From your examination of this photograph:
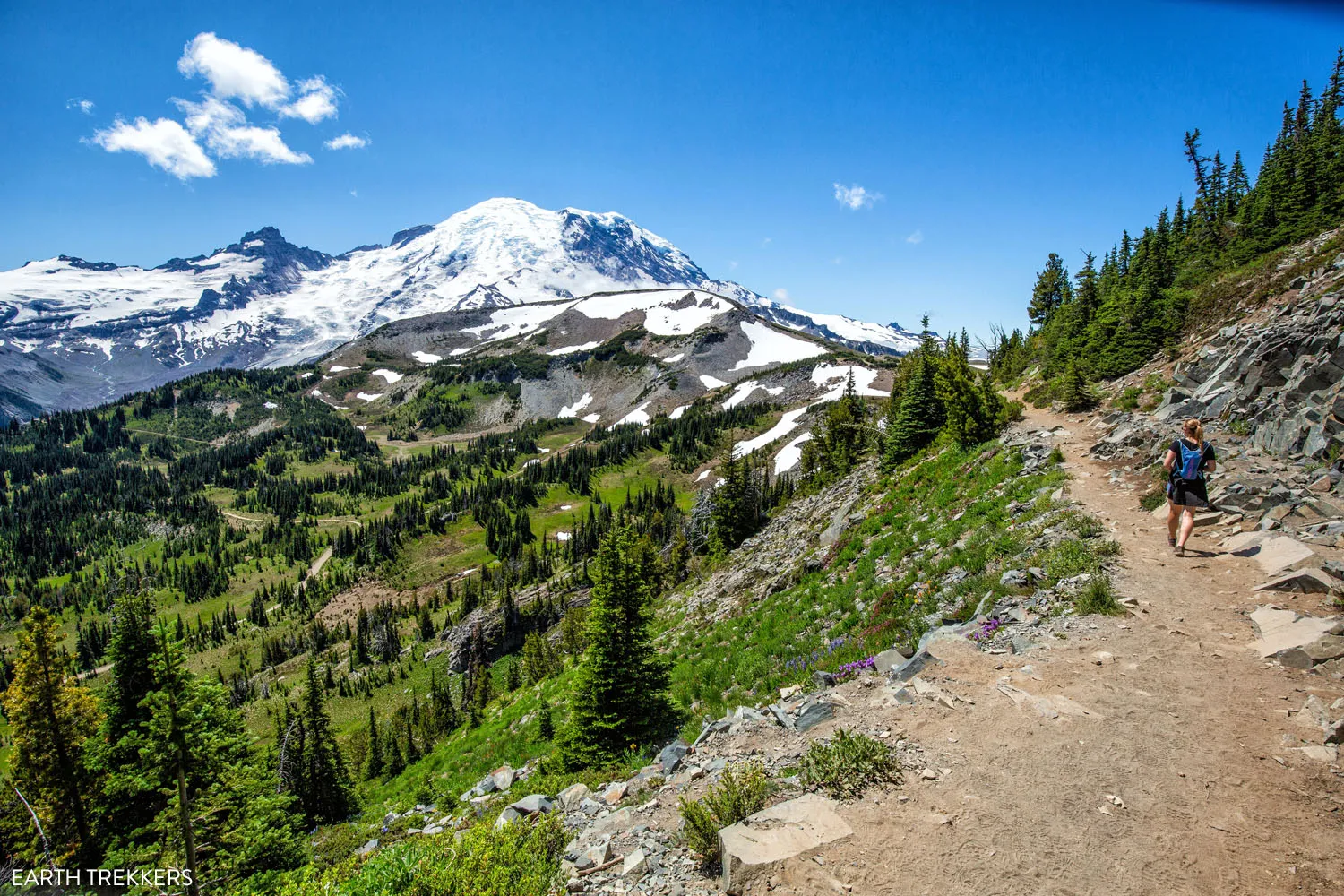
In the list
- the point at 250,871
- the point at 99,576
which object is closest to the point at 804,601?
the point at 250,871

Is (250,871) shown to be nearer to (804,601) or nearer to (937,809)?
(804,601)

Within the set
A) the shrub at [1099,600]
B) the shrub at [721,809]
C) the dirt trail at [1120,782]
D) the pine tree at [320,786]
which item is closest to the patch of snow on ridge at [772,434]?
the pine tree at [320,786]

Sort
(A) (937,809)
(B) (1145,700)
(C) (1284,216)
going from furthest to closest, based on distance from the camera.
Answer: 1. (C) (1284,216)
2. (B) (1145,700)
3. (A) (937,809)

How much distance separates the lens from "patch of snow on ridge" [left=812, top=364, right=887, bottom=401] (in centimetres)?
16600

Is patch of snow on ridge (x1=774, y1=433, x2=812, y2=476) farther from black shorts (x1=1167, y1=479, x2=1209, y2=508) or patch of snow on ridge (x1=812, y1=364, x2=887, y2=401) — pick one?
black shorts (x1=1167, y1=479, x2=1209, y2=508)

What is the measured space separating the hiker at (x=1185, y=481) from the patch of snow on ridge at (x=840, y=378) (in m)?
148

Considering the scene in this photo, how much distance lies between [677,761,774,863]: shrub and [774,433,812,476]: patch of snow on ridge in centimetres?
10004

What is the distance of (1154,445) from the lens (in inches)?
767

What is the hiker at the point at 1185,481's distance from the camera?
43.1 feet

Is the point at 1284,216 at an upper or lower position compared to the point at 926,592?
upper

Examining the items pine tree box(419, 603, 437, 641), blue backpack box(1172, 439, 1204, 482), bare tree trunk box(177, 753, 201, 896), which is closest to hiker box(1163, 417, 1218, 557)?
blue backpack box(1172, 439, 1204, 482)

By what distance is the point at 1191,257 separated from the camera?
55938 millimetres

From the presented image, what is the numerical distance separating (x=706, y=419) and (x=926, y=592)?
15996cm

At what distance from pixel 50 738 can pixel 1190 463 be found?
4319 centimetres
